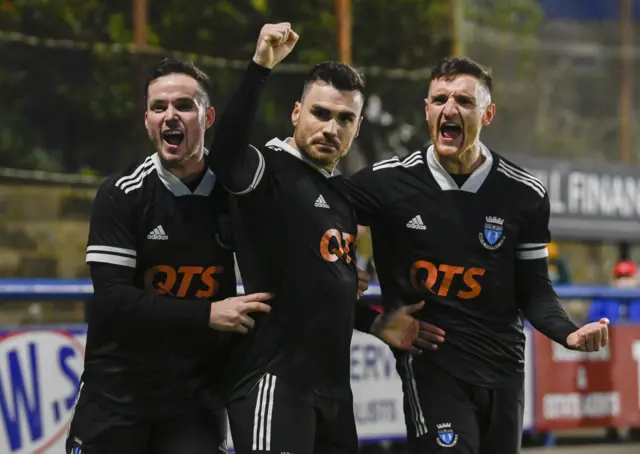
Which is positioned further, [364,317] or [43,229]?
[43,229]

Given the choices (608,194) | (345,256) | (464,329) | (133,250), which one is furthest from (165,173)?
(608,194)

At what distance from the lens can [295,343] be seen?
5.30 metres

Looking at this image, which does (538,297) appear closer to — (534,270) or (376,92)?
(534,270)

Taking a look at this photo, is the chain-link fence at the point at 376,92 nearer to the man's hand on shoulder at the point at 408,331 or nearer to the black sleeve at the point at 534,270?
the man's hand on shoulder at the point at 408,331

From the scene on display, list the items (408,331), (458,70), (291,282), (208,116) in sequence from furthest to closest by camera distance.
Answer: (458,70)
(408,331)
(208,116)
(291,282)

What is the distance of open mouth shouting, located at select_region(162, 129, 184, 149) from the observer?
5488mm

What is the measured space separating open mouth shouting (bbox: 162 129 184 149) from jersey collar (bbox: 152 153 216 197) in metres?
0.13

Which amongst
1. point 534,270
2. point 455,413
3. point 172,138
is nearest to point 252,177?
point 172,138

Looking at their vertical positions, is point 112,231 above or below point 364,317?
above

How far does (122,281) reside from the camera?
5348mm

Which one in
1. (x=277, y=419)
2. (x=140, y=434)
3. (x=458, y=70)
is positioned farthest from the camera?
(x=458, y=70)

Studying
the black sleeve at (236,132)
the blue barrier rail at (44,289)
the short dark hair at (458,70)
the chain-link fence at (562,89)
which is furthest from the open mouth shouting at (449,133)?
the chain-link fence at (562,89)

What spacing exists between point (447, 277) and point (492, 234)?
0.93ft

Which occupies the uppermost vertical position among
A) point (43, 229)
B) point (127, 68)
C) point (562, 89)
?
point (562, 89)
